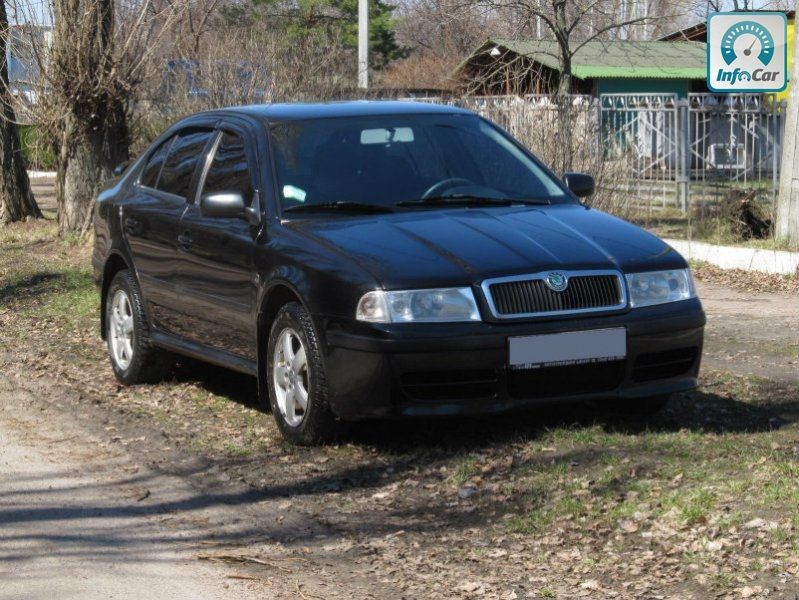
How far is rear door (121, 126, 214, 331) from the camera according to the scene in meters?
8.19

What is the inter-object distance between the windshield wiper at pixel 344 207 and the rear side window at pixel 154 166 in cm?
185

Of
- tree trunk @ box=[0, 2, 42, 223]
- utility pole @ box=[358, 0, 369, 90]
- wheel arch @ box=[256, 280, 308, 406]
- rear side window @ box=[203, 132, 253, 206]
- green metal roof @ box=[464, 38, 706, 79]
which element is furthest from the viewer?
green metal roof @ box=[464, 38, 706, 79]

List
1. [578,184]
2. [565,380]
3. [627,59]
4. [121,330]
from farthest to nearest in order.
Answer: [627,59] < [121,330] < [578,184] < [565,380]

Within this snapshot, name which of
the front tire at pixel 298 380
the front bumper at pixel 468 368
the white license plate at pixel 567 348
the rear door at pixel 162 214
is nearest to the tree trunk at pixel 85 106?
the rear door at pixel 162 214

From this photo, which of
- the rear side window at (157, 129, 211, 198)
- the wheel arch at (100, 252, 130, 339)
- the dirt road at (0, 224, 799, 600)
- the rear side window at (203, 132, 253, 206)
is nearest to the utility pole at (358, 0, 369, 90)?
the wheel arch at (100, 252, 130, 339)

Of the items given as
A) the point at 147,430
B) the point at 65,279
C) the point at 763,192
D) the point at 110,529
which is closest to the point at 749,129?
the point at 763,192

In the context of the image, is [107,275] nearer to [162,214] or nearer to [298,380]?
[162,214]

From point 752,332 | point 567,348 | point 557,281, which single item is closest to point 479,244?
point 557,281

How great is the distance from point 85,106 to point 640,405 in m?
11.0

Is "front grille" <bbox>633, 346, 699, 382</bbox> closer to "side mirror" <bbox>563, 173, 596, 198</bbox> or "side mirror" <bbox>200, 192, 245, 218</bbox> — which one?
"side mirror" <bbox>563, 173, 596, 198</bbox>

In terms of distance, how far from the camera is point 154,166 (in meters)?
8.86

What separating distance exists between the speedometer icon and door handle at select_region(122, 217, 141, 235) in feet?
26.8

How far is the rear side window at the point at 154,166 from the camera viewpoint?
28.8ft

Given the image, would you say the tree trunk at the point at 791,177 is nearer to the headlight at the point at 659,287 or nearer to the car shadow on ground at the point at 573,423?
the car shadow on ground at the point at 573,423
